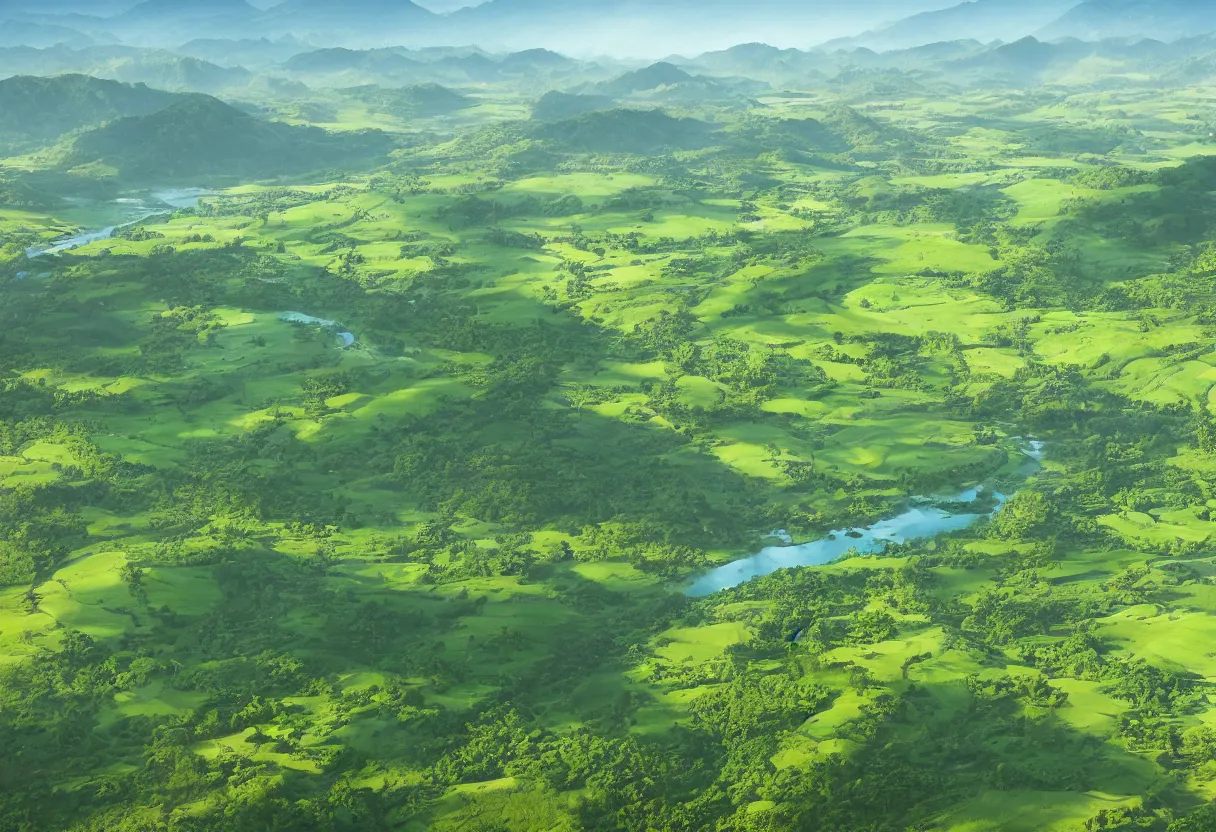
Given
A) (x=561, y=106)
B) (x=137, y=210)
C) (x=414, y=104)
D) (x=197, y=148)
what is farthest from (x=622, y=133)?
(x=414, y=104)

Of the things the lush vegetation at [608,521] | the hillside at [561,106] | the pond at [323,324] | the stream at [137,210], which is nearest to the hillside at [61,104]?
the stream at [137,210]

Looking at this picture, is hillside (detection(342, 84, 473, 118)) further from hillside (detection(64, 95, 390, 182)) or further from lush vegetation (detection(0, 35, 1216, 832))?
lush vegetation (detection(0, 35, 1216, 832))

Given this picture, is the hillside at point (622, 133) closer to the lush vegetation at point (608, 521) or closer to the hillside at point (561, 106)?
the hillside at point (561, 106)

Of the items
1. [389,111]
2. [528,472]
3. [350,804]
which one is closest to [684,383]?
[528,472]

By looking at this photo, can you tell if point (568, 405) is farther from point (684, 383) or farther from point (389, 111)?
point (389, 111)

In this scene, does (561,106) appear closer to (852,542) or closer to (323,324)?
(323,324)

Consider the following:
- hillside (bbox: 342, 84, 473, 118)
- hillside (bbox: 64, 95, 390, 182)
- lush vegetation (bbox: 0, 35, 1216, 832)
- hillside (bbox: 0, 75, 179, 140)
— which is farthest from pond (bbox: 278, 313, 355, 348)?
hillside (bbox: 342, 84, 473, 118)
